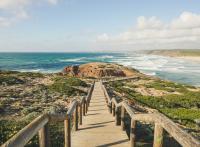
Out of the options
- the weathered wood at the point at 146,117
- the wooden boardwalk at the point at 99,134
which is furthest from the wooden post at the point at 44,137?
the wooden boardwalk at the point at 99,134

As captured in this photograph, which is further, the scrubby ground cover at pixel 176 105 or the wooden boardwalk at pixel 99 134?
the scrubby ground cover at pixel 176 105

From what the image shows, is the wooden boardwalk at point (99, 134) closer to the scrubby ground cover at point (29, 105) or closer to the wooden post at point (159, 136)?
the scrubby ground cover at point (29, 105)

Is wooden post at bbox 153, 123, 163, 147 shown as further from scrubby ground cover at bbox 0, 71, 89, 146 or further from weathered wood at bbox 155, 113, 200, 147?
scrubby ground cover at bbox 0, 71, 89, 146

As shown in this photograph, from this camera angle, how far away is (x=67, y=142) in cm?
677

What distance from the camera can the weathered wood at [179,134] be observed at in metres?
3.65

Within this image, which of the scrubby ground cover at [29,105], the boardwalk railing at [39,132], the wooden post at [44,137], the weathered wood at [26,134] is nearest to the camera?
the weathered wood at [26,134]

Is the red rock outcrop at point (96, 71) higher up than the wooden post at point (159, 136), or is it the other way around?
the wooden post at point (159, 136)

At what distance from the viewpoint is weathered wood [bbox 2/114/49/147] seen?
3137 mm

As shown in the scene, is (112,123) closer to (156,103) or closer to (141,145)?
(141,145)

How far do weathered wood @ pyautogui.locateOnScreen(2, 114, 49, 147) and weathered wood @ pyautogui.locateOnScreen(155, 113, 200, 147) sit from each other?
2.07 m

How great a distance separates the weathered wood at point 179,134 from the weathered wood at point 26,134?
2.07 metres

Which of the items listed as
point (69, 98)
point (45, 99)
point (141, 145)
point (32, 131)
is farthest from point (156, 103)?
point (32, 131)

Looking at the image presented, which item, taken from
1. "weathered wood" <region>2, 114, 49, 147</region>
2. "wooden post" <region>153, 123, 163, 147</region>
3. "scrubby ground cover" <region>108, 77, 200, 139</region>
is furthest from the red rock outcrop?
"weathered wood" <region>2, 114, 49, 147</region>

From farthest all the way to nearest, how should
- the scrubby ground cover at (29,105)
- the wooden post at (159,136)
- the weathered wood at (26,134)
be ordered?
the scrubby ground cover at (29,105), the wooden post at (159,136), the weathered wood at (26,134)
